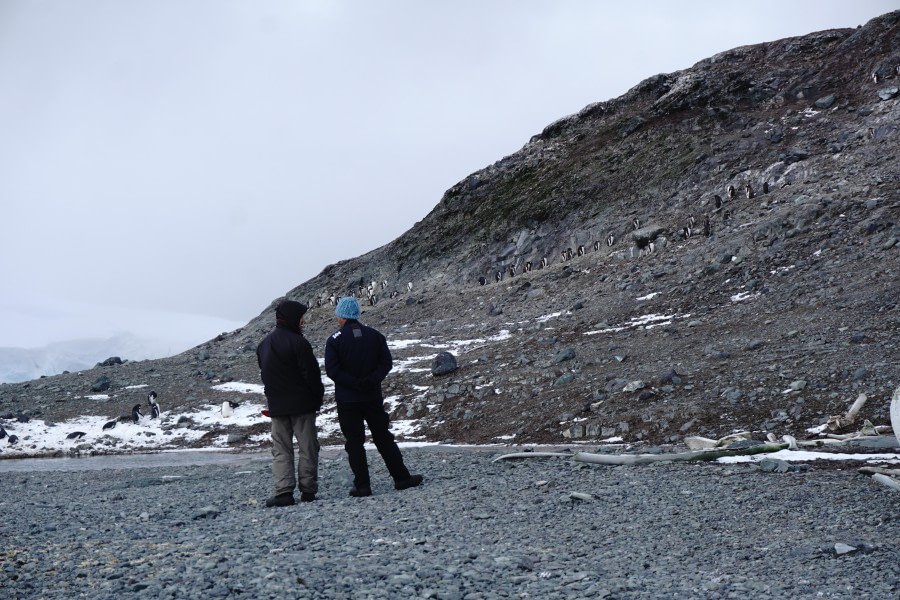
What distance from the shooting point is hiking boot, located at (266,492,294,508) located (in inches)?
334

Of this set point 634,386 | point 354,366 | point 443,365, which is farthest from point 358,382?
point 443,365

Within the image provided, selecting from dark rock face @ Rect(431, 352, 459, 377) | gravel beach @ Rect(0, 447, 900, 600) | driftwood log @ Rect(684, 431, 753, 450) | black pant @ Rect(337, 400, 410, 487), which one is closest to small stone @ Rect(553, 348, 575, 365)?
dark rock face @ Rect(431, 352, 459, 377)

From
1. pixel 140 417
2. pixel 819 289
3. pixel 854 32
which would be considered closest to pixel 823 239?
pixel 819 289

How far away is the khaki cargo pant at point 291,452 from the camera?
8609mm

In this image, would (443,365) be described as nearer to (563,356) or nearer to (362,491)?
(563,356)

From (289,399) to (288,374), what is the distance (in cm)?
30

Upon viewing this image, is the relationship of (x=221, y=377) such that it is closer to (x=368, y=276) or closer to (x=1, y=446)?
(x=1, y=446)

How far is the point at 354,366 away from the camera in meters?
8.74

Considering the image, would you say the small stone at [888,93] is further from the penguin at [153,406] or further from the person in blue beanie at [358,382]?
the person in blue beanie at [358,382]

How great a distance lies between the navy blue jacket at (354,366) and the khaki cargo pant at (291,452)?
0.53 meters

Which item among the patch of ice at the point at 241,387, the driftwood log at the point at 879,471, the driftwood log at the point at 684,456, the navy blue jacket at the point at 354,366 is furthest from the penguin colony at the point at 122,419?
the driftwood log at the point at 879,471

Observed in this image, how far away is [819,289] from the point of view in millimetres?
19766

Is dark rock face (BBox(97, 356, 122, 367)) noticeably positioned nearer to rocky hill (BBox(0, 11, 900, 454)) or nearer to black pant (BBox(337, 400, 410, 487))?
rocky hill (BBox(0, 11, 900, 454))

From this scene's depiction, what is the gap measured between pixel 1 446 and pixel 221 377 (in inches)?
338
